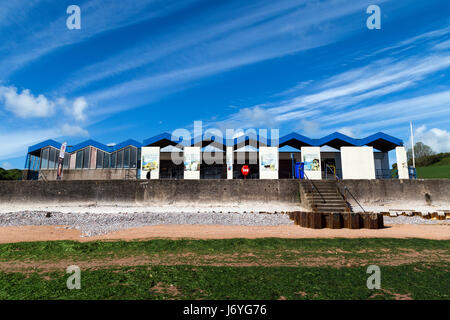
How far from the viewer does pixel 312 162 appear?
2545 cm

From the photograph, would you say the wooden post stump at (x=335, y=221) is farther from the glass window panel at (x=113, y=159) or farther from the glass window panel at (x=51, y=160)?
the glass window panel at (x=51, y=160)

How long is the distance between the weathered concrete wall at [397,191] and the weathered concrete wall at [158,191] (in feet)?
16.6

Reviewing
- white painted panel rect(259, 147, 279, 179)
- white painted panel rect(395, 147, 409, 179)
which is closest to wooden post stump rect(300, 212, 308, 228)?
white painted panel rect(259, 147, 279, 179)

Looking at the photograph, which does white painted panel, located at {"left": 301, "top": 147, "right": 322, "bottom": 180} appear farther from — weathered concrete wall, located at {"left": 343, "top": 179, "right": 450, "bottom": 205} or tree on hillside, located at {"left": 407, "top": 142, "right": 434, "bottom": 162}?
tree on hillside, located at {"left": 407, "top": 142, "right": 434, "bottom": 162}

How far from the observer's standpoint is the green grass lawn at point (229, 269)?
5.59 metres

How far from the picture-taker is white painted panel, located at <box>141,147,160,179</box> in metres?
25.7

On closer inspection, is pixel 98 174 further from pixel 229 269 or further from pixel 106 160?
pixel 229 269

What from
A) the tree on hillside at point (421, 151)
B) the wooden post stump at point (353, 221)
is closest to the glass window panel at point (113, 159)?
the wooden post stump at point (353, 221)

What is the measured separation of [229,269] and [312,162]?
20.1 meters

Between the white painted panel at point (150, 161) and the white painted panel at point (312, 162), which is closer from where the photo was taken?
the white painted panel at point (312, 162)

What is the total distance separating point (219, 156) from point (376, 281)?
76.0 ft

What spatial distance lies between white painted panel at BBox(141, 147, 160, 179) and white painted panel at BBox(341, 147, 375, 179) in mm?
17515

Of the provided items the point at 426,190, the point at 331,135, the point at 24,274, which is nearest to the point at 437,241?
the point at 426,190

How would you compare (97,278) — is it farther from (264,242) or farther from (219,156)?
(219,156)
